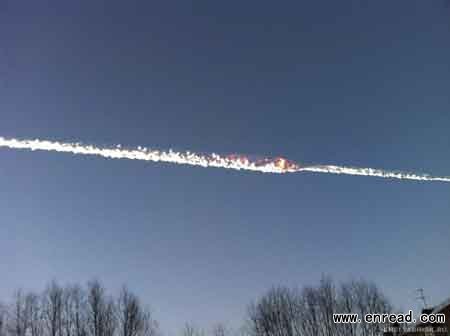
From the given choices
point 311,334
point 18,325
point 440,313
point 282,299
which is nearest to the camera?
point 440,313

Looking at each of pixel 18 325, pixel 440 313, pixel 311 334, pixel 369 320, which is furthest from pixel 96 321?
pixel 440 313

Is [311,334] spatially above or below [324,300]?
below

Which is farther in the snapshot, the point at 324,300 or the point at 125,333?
the point at 324,300

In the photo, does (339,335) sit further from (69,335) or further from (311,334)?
(69,335)

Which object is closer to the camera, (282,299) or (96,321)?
(96,321)

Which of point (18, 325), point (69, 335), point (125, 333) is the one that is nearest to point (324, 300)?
point (125, 333)

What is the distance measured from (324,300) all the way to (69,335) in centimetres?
4791

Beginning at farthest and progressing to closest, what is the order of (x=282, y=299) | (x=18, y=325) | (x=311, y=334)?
(x=282, y=299), (x=311, y=334), (x=18, y=325)

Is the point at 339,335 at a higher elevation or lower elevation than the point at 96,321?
lower

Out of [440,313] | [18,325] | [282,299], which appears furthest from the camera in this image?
[282,299]

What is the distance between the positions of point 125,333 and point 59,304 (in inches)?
519

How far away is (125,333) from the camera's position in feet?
270

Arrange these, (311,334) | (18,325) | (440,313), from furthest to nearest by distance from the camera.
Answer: (311,334), (18,325), (440,313)

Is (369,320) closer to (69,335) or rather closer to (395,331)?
(395,331)
